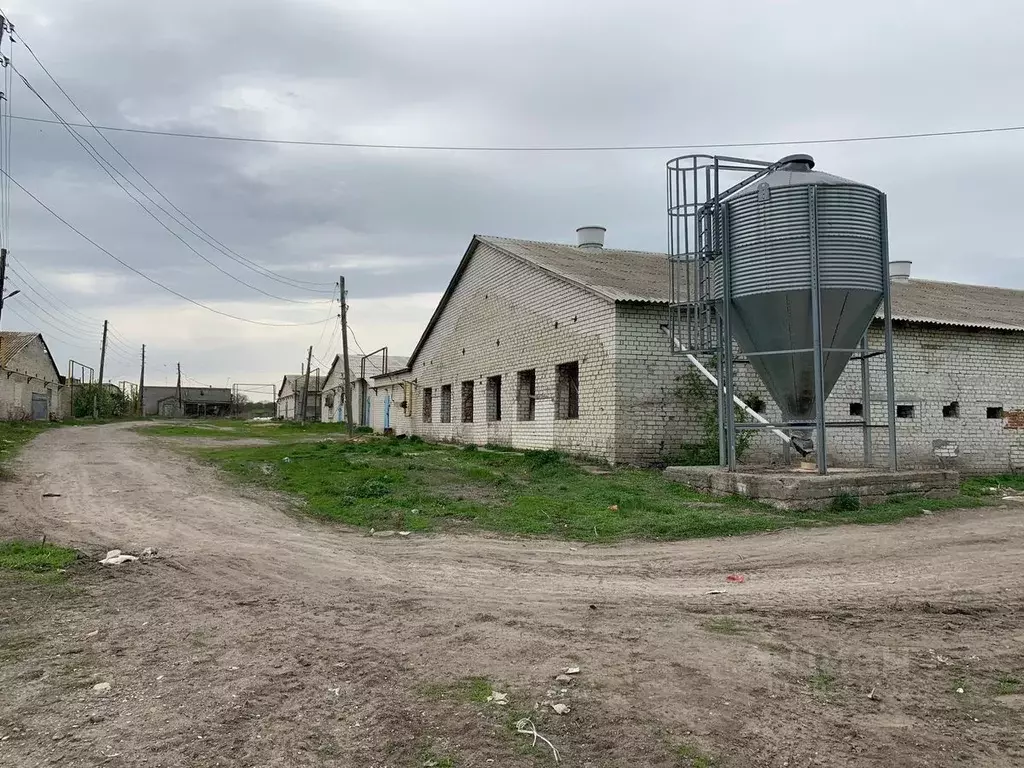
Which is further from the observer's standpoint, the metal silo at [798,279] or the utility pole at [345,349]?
the utility pole at [345,349]

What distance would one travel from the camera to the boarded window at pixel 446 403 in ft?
77.5

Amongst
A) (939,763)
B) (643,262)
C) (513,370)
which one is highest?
(643,262)

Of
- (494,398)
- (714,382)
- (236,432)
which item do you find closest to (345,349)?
(236,432)

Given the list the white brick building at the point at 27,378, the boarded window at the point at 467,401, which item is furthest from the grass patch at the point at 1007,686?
the white brick building at the point at 27,378

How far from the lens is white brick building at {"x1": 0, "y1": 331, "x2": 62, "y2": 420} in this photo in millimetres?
38250

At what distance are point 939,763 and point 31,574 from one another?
6566 mm

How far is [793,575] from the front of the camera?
20.9 feet

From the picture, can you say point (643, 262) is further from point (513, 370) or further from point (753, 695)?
point (753, 695)

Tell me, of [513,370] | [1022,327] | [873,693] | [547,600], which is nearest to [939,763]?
[873,693]

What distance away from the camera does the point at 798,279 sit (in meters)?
10.6

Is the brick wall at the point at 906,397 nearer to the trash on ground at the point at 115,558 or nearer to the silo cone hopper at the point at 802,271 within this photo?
the silo cone hopper at the point at 802,271

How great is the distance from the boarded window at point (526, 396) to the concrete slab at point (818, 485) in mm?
6844

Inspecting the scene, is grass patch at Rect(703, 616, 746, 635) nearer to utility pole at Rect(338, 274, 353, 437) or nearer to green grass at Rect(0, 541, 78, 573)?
Result: green grass at Rect(0, 541, 78, 573)

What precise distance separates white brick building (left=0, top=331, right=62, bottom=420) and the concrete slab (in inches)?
1526
